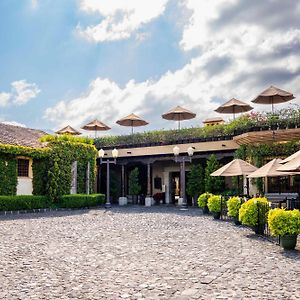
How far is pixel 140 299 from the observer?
203 inches

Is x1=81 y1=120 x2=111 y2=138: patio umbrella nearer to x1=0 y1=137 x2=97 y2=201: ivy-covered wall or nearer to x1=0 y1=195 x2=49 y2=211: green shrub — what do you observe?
x1=0 y1=137 x2=97 y2=201: ivy-covered wall

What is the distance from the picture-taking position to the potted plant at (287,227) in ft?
28.6

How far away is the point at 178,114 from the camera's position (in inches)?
1074

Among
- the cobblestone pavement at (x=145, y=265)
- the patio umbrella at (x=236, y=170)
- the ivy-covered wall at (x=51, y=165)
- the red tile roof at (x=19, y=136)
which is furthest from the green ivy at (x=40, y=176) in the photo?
the patio umbrella at (x=236, y=170)

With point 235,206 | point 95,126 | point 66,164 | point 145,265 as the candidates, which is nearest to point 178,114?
point 95,126

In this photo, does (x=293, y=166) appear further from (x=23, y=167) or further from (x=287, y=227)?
(x=23, y=167)

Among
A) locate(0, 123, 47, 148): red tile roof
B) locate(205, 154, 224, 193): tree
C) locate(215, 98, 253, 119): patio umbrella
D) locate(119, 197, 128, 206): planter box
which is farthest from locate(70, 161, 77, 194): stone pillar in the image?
locate(215, 98, 253, 119): patio umbrella

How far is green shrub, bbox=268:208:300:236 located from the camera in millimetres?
8703

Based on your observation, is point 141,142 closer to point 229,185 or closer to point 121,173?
point 121,173

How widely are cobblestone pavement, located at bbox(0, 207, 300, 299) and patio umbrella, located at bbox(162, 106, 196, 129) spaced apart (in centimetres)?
1581

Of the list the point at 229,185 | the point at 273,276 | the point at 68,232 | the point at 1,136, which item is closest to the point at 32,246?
the point at 68,232

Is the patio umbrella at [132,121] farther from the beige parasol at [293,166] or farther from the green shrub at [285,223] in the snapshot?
the green shrub at [285,223]

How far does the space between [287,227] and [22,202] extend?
1493cm

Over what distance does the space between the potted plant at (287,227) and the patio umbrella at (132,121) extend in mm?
20366
